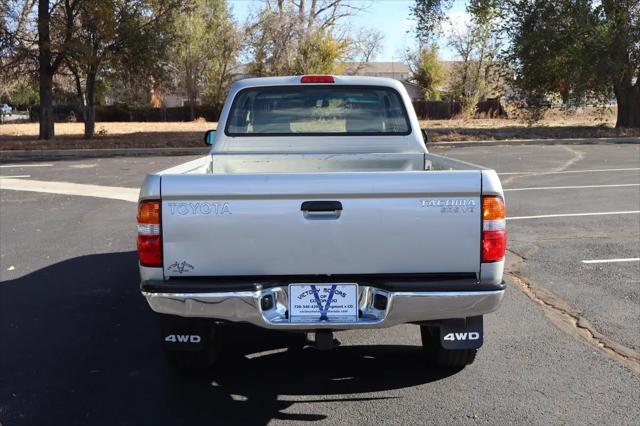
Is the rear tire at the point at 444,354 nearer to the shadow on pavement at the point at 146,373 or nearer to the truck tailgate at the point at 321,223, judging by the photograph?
the shadow on pavement at the point at 146,373

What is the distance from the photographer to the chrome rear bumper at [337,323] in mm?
3291

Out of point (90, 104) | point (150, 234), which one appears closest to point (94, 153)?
point (90, 104)

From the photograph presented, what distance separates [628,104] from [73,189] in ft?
69.6

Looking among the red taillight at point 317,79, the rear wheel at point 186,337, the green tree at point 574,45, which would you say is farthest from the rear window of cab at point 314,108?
the green tree at point 574,45

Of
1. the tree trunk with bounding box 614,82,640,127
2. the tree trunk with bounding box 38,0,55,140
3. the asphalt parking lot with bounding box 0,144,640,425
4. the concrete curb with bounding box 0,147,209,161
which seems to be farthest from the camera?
the tree trunk with bounding box 614,82,640,127

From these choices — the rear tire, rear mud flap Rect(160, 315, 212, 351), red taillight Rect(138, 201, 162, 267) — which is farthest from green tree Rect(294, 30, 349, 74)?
red taillight Rect(138, 201, 162, 267)

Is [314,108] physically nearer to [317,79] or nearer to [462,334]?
[317,79]

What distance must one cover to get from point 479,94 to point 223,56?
17.0m

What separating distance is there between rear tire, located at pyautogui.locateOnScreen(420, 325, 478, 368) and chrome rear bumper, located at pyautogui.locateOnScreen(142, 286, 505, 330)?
773mm

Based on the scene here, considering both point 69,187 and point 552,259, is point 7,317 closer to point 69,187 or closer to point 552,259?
point 552,259

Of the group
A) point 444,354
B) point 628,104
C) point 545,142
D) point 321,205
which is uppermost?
point 628,104

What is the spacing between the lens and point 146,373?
4.22 metres

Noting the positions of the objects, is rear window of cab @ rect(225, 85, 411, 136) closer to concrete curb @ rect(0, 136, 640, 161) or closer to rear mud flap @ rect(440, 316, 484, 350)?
rear mud flap @ rect(440, 316, 484, 350)

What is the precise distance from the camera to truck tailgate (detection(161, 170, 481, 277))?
327cm
